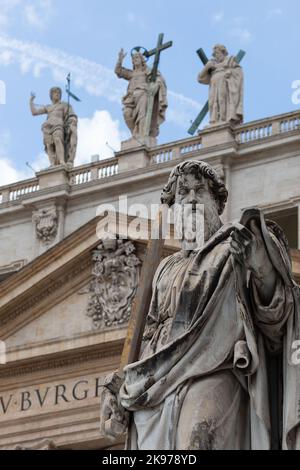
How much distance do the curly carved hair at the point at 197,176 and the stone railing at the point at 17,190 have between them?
30.8 meters

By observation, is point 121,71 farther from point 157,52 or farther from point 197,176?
point 197,176

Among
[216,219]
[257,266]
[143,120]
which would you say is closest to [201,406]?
[257,266]

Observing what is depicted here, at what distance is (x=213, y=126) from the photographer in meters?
36.1

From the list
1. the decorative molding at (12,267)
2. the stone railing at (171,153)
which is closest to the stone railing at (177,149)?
the stone railing at (171,153)

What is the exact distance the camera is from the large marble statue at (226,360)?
22.3 ft

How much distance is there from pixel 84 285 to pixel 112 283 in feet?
2.59

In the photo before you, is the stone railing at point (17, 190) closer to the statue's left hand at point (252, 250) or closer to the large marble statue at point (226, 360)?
the large marble statue at point (226, 360)

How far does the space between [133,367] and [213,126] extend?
1147 inches

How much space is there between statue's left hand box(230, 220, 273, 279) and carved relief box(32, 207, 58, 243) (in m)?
30.4

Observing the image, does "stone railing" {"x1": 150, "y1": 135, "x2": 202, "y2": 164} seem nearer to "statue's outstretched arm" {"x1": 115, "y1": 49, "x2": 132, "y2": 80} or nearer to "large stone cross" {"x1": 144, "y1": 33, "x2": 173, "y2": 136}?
"large stone cross" {"x1": 144, "y1": 33, "x2": 173, "y2": 136}

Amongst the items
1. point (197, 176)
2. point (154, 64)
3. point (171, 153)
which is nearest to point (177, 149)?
point (171, 153)

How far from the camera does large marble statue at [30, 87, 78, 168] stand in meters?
38.4

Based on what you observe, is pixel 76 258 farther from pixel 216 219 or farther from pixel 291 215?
pixel 216 219

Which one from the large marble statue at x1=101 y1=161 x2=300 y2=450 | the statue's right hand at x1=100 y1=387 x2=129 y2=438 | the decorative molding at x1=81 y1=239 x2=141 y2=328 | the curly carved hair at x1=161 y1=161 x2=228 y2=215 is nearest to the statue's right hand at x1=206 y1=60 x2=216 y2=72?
the decorative molding at x1=81 y1=239 x2=141 y2=328
